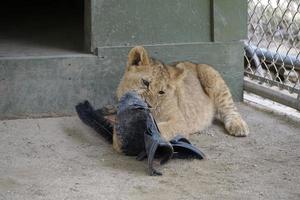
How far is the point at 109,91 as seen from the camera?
4855mm

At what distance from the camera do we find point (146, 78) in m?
4.07

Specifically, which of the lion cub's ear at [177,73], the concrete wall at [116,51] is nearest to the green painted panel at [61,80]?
the concrete wall at [116,51]

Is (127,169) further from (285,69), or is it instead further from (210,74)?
(285,69)

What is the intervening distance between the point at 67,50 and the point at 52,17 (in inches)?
75.3

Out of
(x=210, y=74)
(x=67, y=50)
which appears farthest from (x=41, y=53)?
(x=210, y=74)

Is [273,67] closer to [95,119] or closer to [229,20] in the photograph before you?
[229,20]

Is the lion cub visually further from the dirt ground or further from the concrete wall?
the concrete wall

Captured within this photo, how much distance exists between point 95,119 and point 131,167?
89 centimetres

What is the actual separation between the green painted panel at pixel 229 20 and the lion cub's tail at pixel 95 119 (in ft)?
4.11

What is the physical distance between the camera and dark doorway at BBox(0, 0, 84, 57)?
199 inches

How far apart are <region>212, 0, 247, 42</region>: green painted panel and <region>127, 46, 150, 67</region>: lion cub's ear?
1159 millimetres

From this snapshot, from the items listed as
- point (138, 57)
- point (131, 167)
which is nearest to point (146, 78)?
point (138, 57)

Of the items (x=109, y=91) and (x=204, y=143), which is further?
(x=109, y=91)

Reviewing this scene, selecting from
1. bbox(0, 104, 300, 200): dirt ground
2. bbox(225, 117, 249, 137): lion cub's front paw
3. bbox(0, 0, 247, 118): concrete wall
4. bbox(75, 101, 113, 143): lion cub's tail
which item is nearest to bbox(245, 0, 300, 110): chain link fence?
bbox(0, 0, 247, 118): concrete wall
